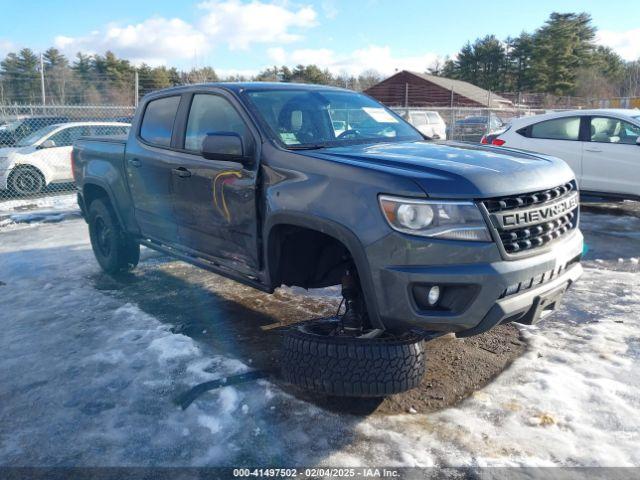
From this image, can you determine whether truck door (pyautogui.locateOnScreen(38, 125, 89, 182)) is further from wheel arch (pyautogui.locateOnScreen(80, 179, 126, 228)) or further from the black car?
wheel arch (pyautogui.locateOnScreen(80, 179, 126, 228))

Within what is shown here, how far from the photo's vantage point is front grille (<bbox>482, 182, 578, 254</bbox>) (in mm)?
2627

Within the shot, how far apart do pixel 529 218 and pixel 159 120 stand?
3.23m

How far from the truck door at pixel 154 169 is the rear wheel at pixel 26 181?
7790 millimetres

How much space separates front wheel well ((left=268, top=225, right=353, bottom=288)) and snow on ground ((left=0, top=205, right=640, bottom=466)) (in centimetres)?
72

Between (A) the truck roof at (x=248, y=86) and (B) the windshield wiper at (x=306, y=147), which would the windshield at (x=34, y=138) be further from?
→ (B) the windshield wiper at (x=306, y=147)

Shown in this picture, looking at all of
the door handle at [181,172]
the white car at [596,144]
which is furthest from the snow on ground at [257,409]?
the white car at [596,144]

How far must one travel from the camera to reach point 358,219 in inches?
106

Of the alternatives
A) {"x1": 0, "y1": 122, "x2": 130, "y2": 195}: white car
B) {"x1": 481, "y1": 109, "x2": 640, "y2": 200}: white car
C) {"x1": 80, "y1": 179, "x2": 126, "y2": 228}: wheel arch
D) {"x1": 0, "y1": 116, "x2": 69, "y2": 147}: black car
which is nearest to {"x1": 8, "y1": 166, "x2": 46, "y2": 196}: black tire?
{"x1": 0, "y1": 122, "x2": 130, "y2": 195}: white car

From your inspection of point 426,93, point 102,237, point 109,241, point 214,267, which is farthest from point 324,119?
point 426,93

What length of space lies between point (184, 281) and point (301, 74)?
46.2m

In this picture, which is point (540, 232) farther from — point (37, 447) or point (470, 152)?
point (37, 447)

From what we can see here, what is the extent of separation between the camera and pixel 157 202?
451 centimetres

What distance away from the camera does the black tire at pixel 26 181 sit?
11133 millimetres

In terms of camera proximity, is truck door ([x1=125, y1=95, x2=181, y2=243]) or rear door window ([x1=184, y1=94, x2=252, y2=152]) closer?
rear door window ([x1=184, y1=94, x2=252, y2=152])
